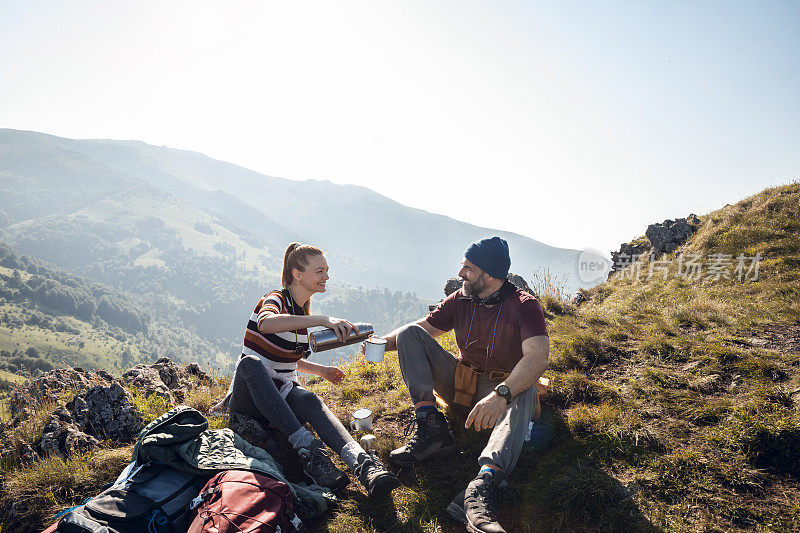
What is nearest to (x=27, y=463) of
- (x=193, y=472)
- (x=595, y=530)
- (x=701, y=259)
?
(x=193, y=472)

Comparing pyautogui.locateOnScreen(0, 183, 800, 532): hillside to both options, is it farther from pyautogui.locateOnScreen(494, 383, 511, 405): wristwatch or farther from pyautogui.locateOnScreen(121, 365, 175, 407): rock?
pyautogui.locateOnScreen(494, 383, 511, 405): wristwatch

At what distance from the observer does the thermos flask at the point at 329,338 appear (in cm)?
384

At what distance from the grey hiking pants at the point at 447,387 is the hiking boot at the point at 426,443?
23cm

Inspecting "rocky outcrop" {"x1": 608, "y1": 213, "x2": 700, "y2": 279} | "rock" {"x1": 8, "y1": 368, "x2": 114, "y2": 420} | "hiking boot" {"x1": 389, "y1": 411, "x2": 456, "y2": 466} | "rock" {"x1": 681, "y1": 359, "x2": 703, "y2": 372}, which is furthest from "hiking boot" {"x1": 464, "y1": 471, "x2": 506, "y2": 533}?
"rocky outcrop" {"x1": 608, "y1": 213, "x2": 700, "y2": 279}

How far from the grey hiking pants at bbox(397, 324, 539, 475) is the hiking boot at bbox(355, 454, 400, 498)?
796 mm

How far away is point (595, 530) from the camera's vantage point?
302 centimetres

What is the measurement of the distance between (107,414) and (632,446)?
5.87 meters

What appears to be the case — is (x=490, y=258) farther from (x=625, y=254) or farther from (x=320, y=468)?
(x=625, y=254)

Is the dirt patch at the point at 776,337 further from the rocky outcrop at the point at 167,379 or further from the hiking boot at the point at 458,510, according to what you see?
the rocky outcrop at the point at 167,379

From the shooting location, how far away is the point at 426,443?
401 cm

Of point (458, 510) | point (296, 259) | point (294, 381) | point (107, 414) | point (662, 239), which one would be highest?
point (662, 239)

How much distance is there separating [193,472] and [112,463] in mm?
1512

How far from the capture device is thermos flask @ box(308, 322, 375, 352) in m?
3.84

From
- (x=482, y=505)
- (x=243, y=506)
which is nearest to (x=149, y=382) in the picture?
(x=243, y=506)
